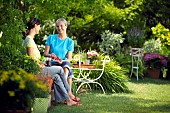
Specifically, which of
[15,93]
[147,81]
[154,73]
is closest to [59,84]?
[15,93]

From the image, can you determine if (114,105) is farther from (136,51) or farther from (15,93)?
(136,51)

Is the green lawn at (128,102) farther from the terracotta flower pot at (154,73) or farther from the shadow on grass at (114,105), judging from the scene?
the terracotta flower pot at (154,73)

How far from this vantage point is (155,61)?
1352cm

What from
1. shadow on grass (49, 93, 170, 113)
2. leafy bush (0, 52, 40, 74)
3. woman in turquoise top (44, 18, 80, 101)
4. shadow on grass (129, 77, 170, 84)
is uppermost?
woman in turquoise top (44, 18, 80, 101)

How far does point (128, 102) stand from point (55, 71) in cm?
164

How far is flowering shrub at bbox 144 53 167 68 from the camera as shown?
13422 mm

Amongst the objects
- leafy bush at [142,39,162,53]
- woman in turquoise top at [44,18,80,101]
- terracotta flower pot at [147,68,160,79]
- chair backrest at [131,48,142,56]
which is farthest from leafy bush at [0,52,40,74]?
leafy bush at [142,39,162,53]

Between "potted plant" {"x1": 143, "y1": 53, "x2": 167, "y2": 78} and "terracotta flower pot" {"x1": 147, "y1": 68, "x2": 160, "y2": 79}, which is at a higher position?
"potted plant" {"x1": 143, "y1": 53, "x2": 167, "y2": 78}

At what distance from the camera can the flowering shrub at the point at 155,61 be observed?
13.4m

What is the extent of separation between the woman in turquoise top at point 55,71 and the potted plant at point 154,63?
6213 mm

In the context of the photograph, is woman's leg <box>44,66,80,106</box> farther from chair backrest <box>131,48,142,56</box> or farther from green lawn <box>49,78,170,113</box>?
chair backrest <box>131,48,142,56</box>

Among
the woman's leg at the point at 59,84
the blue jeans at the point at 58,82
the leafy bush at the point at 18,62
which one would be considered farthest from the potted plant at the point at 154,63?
the leafy bush at the point at 18,62

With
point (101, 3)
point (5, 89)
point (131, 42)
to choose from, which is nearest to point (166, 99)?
point (101, 3)

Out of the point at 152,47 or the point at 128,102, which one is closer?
the point at 128,102
